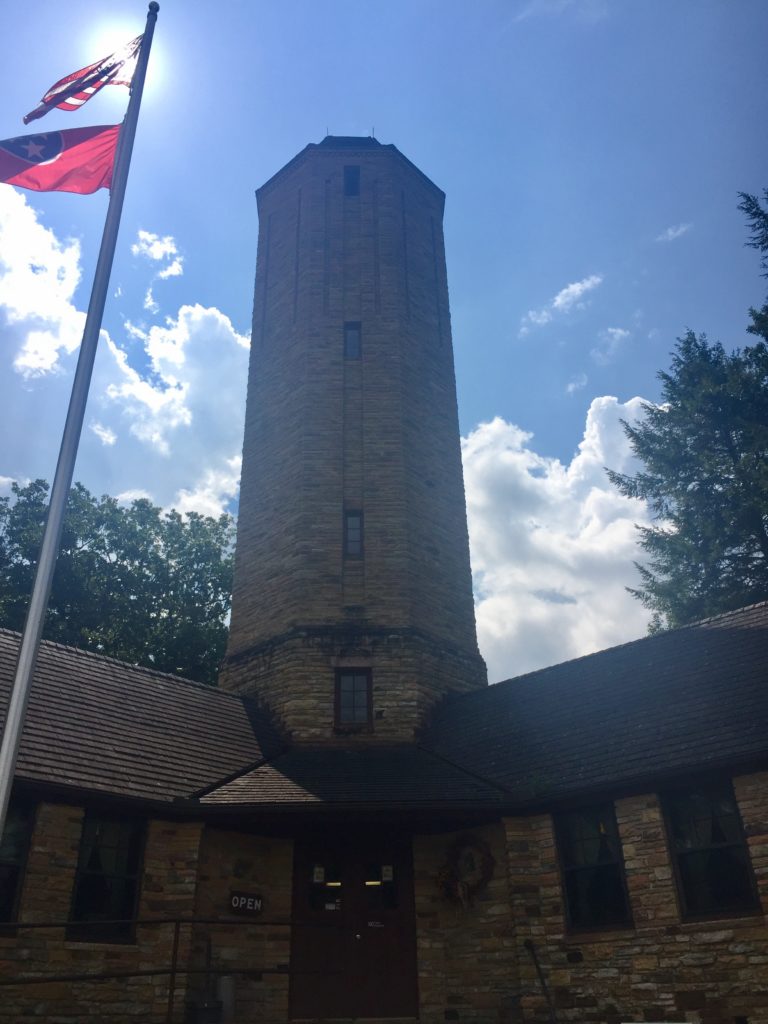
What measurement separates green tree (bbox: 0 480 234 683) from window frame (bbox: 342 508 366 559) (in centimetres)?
1146

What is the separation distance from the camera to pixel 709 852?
10.9 meters

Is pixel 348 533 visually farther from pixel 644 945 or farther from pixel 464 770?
pixel 644 945

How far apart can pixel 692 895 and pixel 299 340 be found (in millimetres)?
15043

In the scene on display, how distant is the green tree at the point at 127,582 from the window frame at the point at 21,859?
49.0 ft

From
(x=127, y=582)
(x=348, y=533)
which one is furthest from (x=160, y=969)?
(x=127, y=582)

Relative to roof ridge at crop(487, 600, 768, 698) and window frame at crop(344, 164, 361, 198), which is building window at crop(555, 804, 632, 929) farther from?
window frame at crop(344, 164, 361, 198)

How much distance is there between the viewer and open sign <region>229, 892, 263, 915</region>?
12.8 m

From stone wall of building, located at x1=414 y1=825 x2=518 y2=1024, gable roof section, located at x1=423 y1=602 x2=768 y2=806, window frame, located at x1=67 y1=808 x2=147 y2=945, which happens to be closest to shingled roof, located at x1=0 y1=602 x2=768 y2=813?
gable roof section, located at x1=423 y1=602 x2=768 y2=806

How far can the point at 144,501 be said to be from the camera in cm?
3089

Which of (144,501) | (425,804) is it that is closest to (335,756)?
(425,804)

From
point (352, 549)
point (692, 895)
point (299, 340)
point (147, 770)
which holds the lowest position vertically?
point (692, 895)

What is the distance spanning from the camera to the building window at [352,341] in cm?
2080

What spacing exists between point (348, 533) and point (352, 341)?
213 inches

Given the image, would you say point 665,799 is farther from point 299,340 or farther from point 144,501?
point 144,501
